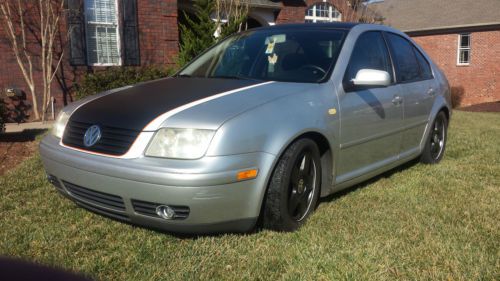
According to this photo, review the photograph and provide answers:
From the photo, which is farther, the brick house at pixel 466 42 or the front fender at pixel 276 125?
the brick house at pixel 466 42

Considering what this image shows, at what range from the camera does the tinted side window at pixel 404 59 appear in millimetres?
4777

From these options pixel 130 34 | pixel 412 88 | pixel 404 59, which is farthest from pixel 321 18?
pixel 412 88

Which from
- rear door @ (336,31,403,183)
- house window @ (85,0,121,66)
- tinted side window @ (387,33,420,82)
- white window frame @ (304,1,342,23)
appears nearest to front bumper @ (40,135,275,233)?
rear door @ (336,31,403,183)

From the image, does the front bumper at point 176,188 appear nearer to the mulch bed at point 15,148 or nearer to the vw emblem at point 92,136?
the vw emblem at point 92,136

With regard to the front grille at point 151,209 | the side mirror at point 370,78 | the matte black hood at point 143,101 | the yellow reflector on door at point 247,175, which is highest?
the side mirror at point 370,78

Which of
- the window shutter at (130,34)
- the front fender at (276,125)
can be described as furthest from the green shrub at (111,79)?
the front fender at (276,125)

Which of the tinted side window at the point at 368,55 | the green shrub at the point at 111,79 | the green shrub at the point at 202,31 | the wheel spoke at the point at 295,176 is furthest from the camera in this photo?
the green shrub at the point at 202,31

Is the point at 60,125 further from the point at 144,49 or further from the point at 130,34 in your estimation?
the point at 144,49

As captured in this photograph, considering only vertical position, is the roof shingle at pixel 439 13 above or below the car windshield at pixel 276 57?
above

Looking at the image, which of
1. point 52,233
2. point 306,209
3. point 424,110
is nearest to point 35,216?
point 52,233

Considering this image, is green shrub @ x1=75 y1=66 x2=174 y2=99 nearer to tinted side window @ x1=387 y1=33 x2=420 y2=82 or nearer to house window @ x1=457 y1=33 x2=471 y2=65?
tinted side window @ x1=387 y1=33 x2=420 y2=82

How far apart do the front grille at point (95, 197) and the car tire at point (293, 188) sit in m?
0.96

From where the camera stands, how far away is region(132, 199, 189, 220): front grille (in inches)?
115

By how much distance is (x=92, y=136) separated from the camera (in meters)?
3.18
